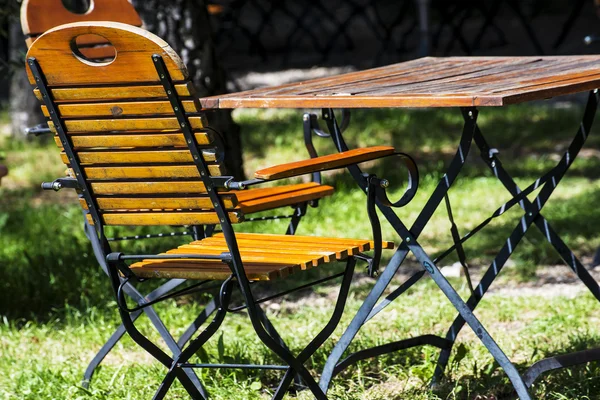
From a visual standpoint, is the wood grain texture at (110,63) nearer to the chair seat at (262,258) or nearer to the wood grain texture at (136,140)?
the wood grain texture at (136,140)

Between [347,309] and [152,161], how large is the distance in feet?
6.06

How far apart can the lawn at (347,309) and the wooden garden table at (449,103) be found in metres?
0.26

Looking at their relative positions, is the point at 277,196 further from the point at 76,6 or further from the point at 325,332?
the point at 76,6

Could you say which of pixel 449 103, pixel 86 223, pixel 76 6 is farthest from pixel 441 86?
pixel 76 6

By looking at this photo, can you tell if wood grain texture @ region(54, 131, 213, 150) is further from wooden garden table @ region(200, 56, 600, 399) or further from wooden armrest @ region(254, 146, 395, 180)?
wooden garden table @ region(200, 56, 600, 399)

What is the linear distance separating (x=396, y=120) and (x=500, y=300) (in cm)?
448

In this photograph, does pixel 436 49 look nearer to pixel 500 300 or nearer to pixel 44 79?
pixel 500 300

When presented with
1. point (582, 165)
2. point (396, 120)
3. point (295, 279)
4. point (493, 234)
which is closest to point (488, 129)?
point (396, 120)

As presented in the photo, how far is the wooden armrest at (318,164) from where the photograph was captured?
2379mm

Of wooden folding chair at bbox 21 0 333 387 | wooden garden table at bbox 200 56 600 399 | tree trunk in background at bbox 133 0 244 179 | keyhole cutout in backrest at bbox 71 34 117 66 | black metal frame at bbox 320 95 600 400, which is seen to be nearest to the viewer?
wooden garden table at bbox 200 56 600 399

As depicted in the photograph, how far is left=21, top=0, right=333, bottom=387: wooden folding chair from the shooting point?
321 centimetres

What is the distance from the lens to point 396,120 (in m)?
8.53

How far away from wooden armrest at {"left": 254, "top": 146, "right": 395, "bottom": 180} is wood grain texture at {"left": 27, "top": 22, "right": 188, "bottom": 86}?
0.97 feet

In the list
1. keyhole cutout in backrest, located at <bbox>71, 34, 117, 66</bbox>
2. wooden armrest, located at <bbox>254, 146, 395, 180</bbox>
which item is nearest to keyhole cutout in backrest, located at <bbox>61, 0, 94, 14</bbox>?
keyhole cutout in backrest, located at <bbox>71, 34, 117, 66</bbox>
